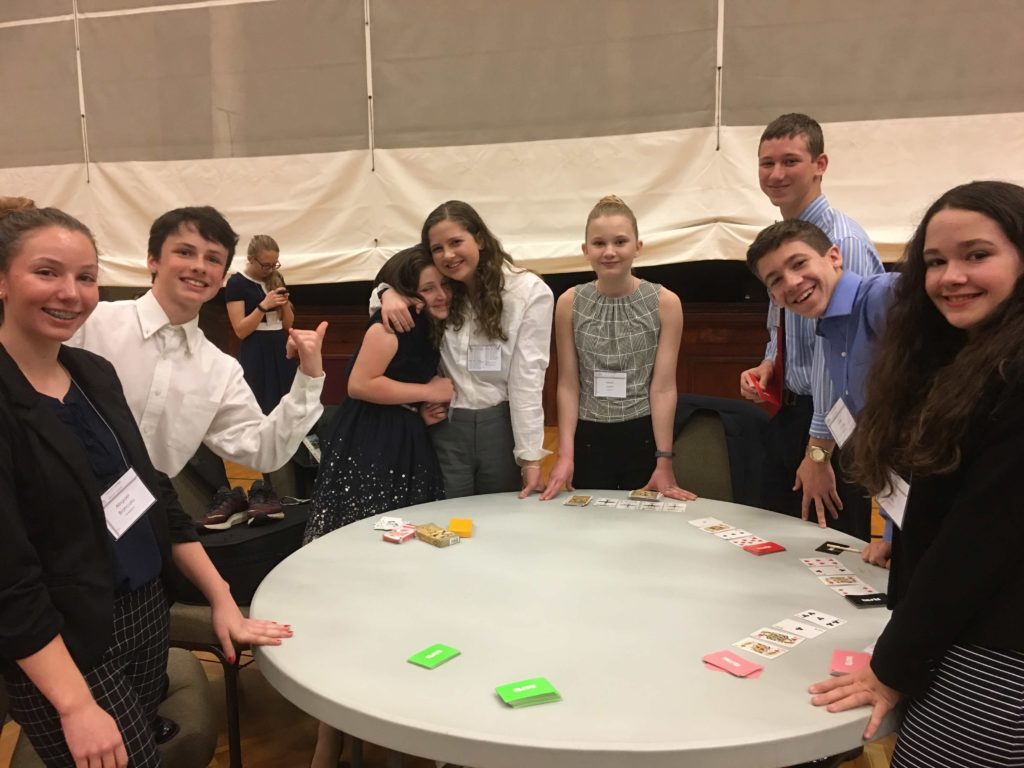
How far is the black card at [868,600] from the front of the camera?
1.32 metres

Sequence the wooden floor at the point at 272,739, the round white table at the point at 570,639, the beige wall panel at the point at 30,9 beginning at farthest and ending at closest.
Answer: the beige wall panel at the point at 30,9
the wooden floor at the point at 272,739
the round white table at the point at 570,639

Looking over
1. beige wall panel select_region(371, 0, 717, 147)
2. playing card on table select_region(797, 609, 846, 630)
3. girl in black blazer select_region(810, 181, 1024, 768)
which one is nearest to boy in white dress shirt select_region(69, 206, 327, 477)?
playing card on table select_region(797, 609, 846, 630)

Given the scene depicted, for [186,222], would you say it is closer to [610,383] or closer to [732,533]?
[610,383]

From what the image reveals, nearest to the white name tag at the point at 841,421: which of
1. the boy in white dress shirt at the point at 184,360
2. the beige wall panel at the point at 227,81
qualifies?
the boy in white dress shirt at the point at 184,360

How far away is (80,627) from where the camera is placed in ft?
3.72

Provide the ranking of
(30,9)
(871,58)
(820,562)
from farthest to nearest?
(30,9) < (871,58) < (820,562)

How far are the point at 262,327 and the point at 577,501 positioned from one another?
9.45ft

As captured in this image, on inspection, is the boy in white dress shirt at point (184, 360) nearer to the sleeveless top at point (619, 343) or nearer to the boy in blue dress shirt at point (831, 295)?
the sleeveless top at point (619, 343)

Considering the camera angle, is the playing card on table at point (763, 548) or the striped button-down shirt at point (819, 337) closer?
the playing card on table at point (763, 548)

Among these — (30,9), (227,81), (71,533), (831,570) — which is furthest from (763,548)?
(30,9)

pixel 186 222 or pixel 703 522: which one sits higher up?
pixel 186 222

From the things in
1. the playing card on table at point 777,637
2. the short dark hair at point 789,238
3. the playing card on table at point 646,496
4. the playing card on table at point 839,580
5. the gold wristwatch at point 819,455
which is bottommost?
the playing card on table at point 646,496

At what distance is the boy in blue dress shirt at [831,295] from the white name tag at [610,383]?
0.57 metres

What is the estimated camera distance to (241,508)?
229cm
